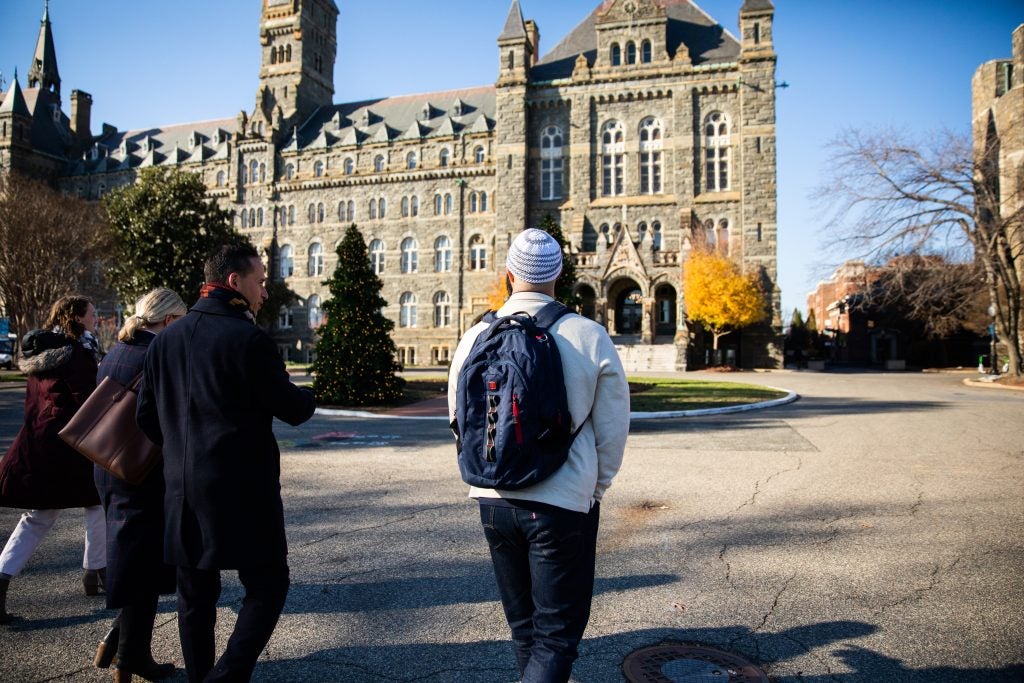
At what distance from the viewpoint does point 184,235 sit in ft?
121

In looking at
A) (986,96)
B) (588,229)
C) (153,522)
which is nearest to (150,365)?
(153,522)

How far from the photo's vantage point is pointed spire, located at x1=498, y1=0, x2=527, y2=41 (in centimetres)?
4262

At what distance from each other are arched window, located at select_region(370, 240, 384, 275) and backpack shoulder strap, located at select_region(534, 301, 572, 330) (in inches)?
1867

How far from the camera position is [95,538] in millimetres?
4328

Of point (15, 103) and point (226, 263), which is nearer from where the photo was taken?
point (226, 263)

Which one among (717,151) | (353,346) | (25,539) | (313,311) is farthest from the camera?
(313,311)

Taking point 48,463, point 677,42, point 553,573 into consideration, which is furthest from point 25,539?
point 677,42

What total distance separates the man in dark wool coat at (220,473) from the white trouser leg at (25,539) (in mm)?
1961

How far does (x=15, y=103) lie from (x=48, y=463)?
7084 centimetres

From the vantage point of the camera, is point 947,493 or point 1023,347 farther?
point 1023,347

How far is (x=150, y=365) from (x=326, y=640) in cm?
187

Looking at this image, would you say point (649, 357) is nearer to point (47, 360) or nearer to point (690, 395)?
point (690, 395)

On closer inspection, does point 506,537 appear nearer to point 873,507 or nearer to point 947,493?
point 873,507

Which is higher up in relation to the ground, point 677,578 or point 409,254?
point 409,254
